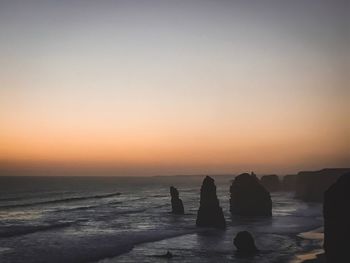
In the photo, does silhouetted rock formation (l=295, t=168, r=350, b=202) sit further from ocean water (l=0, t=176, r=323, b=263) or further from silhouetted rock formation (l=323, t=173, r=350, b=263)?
silhouetted rock formation (l=323, t=173, r=350, b=263)

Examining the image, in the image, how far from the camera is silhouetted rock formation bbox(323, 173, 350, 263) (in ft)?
86.6

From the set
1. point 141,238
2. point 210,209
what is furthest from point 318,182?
point 141,238

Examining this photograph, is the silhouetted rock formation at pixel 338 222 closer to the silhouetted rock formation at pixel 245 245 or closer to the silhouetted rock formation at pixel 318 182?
the silhouetted rock formation at pixel 245 245

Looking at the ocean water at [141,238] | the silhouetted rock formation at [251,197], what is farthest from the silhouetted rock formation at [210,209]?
the silhouetted rock formation at [251,197]

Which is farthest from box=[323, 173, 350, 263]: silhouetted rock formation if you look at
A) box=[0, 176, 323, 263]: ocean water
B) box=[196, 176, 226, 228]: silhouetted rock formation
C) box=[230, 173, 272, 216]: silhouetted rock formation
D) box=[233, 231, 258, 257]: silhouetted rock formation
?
box=[230, 173, 272, 216]: silhouetted rock formation

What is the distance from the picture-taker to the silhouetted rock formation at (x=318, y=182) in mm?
121550

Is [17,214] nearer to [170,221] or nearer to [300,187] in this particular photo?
[170,221]

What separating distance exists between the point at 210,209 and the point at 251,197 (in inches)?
846

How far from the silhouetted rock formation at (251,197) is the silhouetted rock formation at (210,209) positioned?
19351mm

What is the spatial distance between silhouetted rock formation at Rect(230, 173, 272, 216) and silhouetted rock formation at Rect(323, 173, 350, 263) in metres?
58.2

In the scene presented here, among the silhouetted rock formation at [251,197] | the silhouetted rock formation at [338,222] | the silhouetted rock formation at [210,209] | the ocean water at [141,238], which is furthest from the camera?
the silhouetted rock formation at [251,197]

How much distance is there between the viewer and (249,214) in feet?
285

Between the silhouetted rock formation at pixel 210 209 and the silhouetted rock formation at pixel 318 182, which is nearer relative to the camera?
the silhouetted rock formation at pixel 210 209

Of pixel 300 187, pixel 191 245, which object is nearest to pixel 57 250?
pixel 191 245
